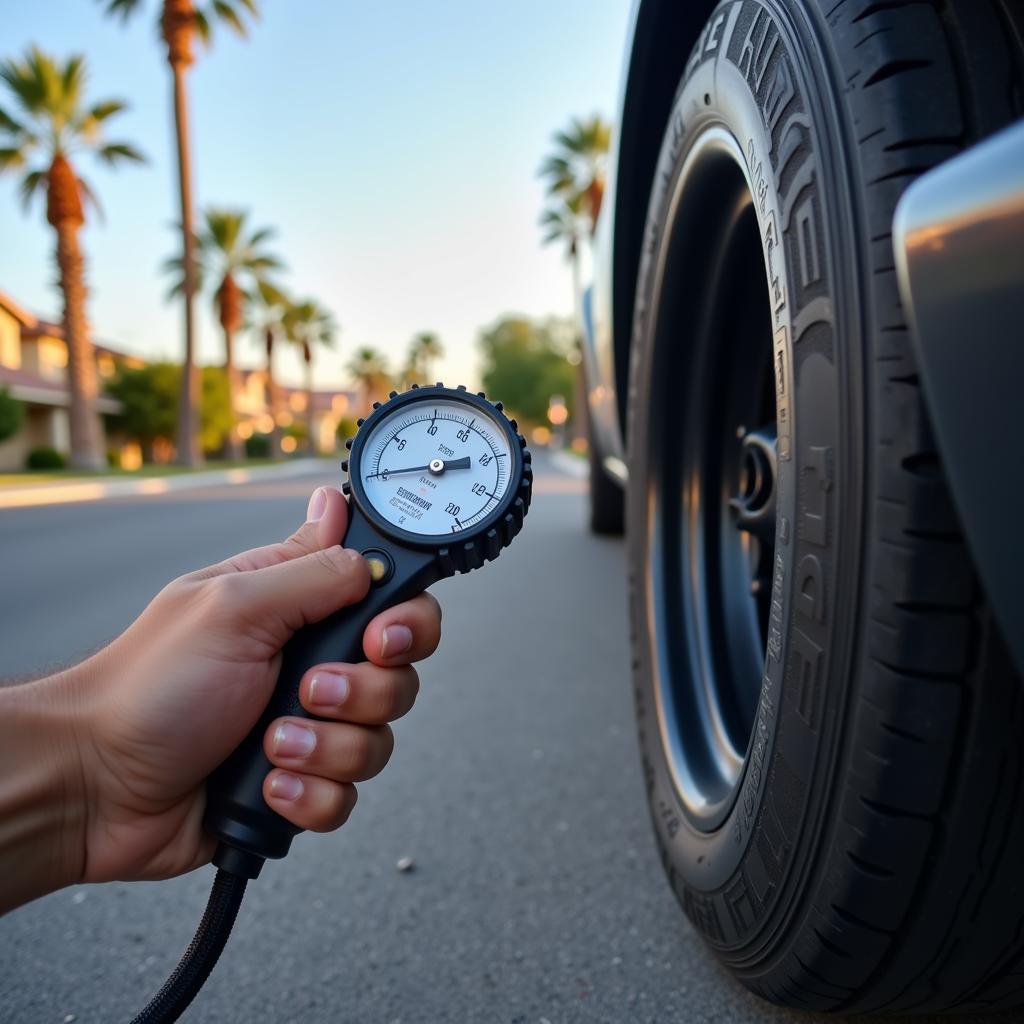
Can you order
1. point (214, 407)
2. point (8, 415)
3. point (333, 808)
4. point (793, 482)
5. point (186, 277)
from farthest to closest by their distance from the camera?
point (214, 407), point (8, 415), point (186, 277), point (333, 808), point (793, 482)

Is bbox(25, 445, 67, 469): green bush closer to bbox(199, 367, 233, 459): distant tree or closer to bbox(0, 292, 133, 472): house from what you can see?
bbox(0, 292, 133, 472): house

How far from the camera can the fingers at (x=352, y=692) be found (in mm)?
1017

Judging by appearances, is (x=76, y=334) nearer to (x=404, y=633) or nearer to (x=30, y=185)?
(x=30, y=185)

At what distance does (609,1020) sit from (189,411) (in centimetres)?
2517

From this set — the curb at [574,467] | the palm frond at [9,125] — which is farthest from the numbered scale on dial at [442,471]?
the palm frond at [9,125]

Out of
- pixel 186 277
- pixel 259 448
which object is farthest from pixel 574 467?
pixel 259 448

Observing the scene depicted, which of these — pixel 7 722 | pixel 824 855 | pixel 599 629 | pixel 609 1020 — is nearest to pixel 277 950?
pixel 609 1020

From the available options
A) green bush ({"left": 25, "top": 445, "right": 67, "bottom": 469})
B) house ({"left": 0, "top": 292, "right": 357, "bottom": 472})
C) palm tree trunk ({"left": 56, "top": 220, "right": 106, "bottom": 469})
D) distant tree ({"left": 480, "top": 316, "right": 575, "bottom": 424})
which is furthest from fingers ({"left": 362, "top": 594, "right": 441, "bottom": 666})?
distant tree ({"left": 480, "top": 316, "right": 575, "bottom": 424})

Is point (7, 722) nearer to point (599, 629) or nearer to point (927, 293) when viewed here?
point (927, 293)

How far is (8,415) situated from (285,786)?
1094 inches

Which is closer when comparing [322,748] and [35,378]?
[322,748]

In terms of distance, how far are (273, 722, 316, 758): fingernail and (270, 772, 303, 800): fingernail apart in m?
0.03

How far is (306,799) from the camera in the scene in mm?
1009

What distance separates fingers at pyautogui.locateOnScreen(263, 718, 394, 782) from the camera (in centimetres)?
100
